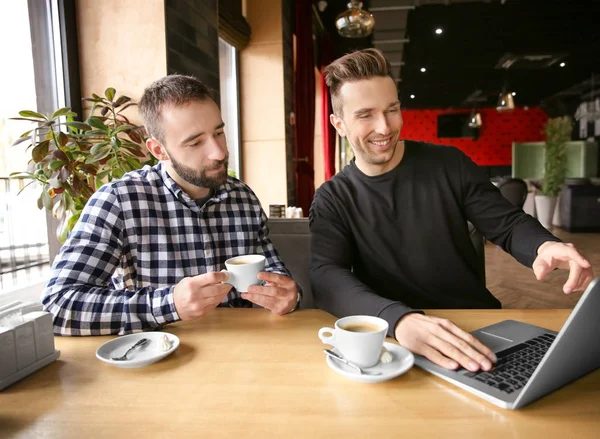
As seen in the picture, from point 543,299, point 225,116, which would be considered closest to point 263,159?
point 225,116

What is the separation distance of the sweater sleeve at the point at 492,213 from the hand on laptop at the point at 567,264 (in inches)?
8.3

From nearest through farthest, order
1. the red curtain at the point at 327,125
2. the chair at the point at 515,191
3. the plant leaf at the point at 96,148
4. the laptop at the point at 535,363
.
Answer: the laptop at the point at 535,363
the plant leaf at the point at 96,148
the chair at the point at 515,191
the red curtain at the point at 327,125

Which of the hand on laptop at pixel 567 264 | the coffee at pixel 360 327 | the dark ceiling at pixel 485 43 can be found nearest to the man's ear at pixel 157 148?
the coffee at pixel 360 327

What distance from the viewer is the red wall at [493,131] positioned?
51.2 feet

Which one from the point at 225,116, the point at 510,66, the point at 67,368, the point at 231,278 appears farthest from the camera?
the point at 510,66

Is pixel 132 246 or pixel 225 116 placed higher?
pixel 225 116

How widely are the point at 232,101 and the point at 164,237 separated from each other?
376 cm

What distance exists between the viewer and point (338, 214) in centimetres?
165

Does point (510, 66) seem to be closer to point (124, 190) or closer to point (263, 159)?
point (263, 159)

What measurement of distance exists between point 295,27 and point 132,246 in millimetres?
4682

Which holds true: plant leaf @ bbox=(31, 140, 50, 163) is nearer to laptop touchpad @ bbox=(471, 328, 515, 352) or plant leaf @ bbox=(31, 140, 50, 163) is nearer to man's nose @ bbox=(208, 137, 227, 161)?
man's nose @ bbox=(208, 137, 227, 161)

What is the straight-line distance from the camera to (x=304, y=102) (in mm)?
5531

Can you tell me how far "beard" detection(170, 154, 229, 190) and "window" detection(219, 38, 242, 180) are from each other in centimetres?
332

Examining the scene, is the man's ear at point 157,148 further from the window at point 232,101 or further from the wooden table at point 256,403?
the window at point 232,101
